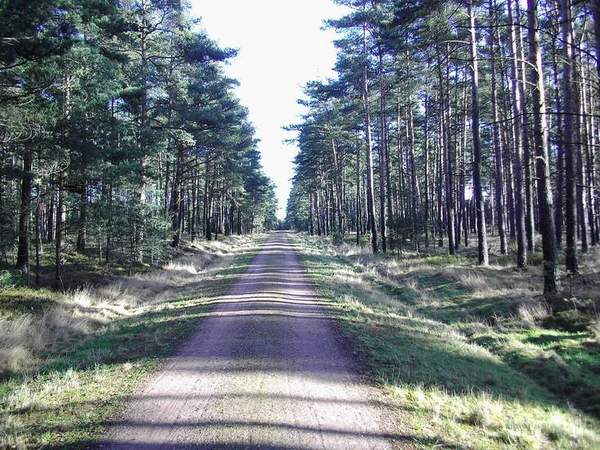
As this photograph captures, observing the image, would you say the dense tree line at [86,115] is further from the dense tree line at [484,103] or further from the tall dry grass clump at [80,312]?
the dense tree line at [484,103]

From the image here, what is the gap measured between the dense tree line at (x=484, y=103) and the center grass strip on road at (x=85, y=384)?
8.04 m

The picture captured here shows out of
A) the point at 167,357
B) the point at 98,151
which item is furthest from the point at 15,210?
the point at 167,357

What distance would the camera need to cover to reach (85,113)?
1240 centimetres

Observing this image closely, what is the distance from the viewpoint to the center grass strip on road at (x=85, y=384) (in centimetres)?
452

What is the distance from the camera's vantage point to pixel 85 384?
597 cm

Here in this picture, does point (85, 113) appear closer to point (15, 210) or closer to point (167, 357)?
point (15, 210)

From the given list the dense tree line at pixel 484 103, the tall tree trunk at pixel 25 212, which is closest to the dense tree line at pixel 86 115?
the tall tree trunk at pixel 25 212

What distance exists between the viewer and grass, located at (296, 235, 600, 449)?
4.77 m

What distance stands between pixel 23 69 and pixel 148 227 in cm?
856

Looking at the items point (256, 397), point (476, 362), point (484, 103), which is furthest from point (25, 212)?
point (484, 103)

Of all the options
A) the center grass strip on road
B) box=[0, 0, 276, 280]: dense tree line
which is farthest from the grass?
box=[0, 0, 276, 280]: dense tree line

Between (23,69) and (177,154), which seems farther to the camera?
(177,154)

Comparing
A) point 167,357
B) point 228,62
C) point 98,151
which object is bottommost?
point 167,357

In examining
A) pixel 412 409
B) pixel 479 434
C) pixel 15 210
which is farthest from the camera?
pixel 15 210
